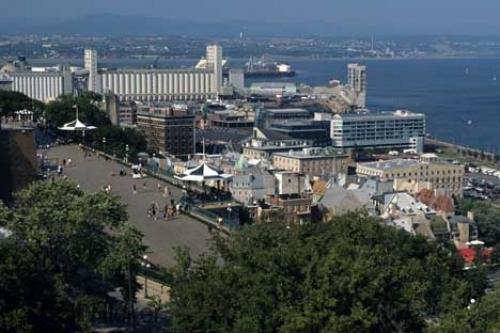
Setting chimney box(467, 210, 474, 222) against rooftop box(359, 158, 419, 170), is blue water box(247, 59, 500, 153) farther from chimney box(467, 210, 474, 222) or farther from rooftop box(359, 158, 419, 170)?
chimney box(467, 210, 474, 222)

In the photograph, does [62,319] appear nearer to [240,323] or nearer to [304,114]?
[240,323]

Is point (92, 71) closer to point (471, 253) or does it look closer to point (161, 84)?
point (161, 84)

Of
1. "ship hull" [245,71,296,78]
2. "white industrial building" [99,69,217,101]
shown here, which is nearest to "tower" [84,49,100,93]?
"white industrial building" [99,69,217,101]

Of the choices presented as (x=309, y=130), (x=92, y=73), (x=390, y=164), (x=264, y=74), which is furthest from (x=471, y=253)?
(x=264, y=74)

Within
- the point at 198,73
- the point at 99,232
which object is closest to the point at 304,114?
the point at 198,73

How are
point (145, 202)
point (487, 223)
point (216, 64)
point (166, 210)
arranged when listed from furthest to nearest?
point (216, 64) < point (487, 223) < point (145, 202) < point (166, 210)

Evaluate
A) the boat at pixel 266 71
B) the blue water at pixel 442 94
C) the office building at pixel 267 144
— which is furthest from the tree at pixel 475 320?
the boat at pixel 266 71
